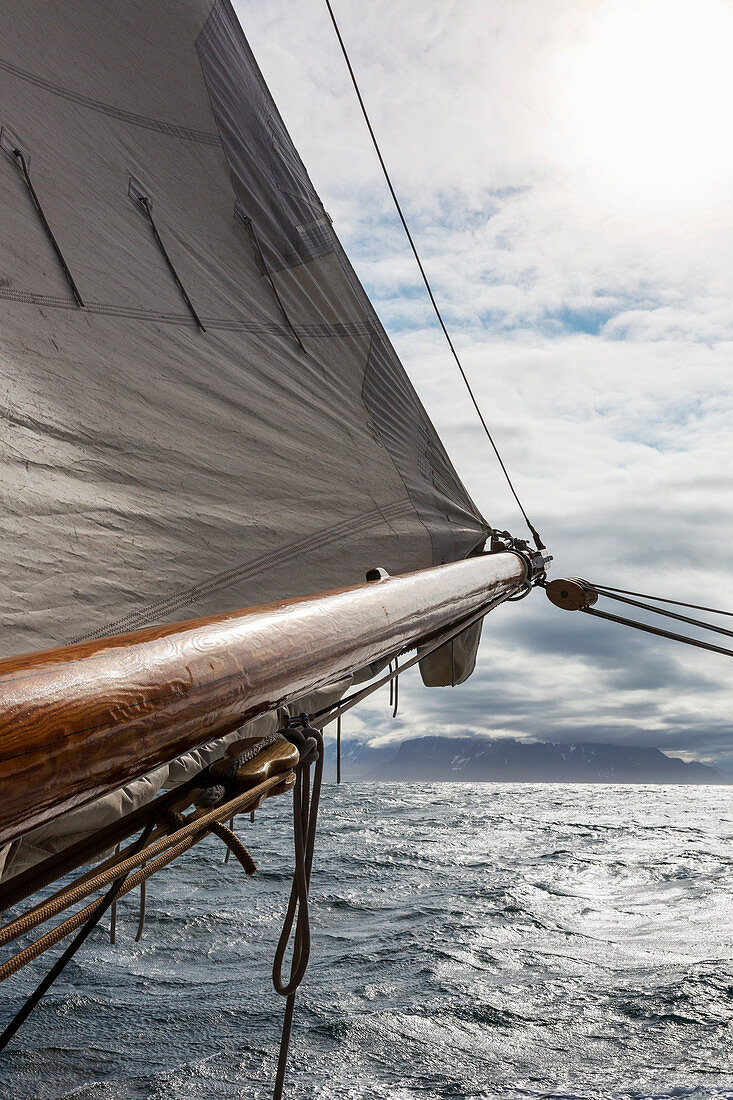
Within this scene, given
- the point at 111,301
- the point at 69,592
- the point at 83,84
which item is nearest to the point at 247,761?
the point at 69,592

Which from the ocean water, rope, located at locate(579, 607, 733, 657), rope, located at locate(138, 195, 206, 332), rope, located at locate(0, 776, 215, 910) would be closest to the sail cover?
rope, located at locate(138, 195, 206, 332)

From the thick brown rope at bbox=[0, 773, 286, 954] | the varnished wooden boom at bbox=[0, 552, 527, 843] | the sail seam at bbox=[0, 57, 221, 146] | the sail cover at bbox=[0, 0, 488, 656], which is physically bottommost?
the thick brown rope at bbox=[0, 773, 286, 954]

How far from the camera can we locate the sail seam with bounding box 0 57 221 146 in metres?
1.96

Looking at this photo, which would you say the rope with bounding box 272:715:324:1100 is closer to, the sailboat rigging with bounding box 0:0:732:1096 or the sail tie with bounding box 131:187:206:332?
the sailboat rigging with bounding box 0:0:732:1096

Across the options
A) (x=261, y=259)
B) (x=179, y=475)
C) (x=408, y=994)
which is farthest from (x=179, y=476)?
(x=408, y=994)

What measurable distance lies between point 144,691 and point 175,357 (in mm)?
1444

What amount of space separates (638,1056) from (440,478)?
12.1 feet

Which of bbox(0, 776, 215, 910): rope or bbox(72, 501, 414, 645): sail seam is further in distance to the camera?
bbox(72, 501, 414, 645): sail seam

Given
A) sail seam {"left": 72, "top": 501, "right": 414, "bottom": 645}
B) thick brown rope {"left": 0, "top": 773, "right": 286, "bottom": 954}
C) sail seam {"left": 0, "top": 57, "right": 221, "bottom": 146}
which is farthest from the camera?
sail seam {"left": 0, "top": 57, "right": 221, "bottom": 146}

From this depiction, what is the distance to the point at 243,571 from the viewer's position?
191 cm

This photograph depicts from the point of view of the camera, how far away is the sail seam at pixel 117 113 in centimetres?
196

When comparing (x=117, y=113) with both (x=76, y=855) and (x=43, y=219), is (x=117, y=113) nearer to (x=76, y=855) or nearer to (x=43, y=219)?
(x=43, y=219)

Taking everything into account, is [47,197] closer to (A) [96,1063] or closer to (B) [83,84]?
(B) [83,84]

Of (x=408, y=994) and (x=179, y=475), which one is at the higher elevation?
(x=179, y=475)
